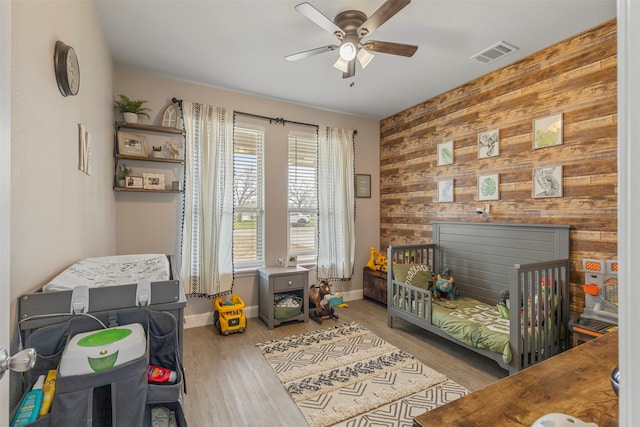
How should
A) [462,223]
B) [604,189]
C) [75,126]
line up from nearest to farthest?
[75,126] → [604,189] → [462,223]

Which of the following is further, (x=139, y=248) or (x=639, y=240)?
(x=139, y=248)

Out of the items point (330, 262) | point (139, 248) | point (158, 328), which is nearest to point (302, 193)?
point (330, 262)

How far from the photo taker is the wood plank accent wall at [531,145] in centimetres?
221

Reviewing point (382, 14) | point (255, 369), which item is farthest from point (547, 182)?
point (255, 369)

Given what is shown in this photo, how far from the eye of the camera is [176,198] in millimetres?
3174

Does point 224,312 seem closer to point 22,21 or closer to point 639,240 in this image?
point 22,21

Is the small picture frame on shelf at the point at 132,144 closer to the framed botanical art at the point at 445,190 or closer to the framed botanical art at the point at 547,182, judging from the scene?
the framed botanical art at the point at 445,190

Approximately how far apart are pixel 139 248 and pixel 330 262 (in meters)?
2.24

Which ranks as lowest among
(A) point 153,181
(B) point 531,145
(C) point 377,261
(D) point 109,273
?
(C) point 377,261

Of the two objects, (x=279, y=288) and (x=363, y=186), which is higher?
(x=363, y=186)

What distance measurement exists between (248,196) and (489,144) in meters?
2.71

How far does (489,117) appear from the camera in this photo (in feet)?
9.86

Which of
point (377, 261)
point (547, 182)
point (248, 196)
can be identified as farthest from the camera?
point (377, 261)

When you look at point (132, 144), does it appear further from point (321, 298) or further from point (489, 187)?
point (489, 187)
